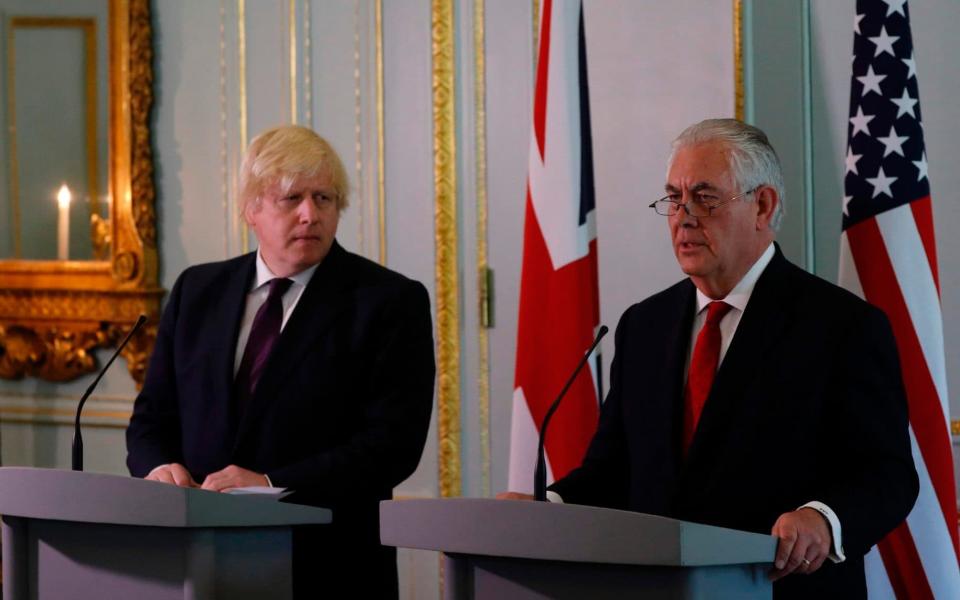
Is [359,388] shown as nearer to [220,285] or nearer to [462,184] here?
[220,285]

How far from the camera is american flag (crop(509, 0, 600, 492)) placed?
3791 millimetres

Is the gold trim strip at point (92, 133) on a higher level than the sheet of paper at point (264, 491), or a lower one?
higher

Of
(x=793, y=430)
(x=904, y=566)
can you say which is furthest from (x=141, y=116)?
(x=793, y=430)

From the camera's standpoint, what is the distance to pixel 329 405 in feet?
9.89

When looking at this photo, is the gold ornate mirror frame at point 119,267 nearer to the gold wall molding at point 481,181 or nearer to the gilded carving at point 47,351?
the gilded carving at point 47,351

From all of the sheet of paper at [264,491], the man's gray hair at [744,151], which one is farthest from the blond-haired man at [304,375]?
the man's gray hair at [744,151]

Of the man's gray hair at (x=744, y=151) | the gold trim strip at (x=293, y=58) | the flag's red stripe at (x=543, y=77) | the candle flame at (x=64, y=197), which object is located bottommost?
the man's gray hair at (x=744, y=151)

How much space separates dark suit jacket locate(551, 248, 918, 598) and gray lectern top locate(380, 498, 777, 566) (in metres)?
0.36

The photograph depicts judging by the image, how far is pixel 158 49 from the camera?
528 centimetres

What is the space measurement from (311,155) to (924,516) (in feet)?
5.60

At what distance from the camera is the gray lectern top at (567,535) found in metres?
1.91

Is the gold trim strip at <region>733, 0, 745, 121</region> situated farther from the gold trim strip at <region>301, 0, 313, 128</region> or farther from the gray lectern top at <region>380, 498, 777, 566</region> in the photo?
the gray lectern top at <region>380, 498, 777, 566</region>

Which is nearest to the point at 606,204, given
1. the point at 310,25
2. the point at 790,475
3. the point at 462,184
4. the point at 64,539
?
the point at 462,184

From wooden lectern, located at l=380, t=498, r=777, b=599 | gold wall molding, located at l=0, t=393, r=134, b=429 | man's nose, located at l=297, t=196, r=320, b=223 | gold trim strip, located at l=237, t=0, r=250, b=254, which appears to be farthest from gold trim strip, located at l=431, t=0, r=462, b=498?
wooden lectern, located at l=380, t=498, r=777, b=599
